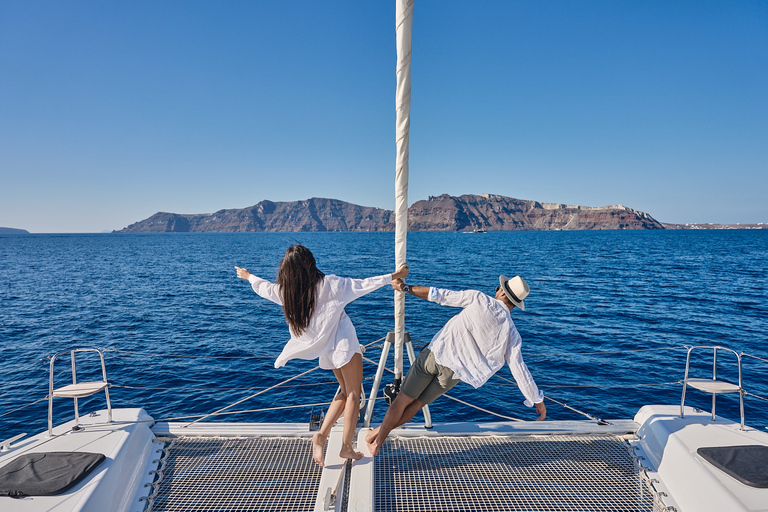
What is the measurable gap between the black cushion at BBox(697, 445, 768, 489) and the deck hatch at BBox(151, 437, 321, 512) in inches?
129

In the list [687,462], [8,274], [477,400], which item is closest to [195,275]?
[8,274]

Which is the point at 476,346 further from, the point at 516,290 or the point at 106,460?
the point at 106,460

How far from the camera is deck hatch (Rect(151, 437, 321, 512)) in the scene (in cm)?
307

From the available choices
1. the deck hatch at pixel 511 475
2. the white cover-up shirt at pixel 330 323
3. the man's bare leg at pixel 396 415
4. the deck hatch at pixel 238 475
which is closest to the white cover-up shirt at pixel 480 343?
the man's bare leg at pixel 396 415

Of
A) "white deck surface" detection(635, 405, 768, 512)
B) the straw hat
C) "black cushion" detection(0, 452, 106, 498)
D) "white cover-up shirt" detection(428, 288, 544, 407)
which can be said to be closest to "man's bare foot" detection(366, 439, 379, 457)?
"white cover-up shirt" detection(428, 288, 544, 407)

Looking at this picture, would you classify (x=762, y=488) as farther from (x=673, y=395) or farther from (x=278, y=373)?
(x=278, y=373)

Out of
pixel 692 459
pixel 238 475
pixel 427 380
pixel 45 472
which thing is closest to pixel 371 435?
pixel 427 380

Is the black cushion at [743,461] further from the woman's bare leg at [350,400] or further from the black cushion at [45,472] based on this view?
the black cushion at [45,472]

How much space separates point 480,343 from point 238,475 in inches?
96.3

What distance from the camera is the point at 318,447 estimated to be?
336 cm

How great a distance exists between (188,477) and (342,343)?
185 cm

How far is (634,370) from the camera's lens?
11.4 metres

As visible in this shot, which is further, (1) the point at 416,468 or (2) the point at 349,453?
(1) the point at 416,468

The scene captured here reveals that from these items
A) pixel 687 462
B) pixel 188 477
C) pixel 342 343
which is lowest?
pixel 188 477
